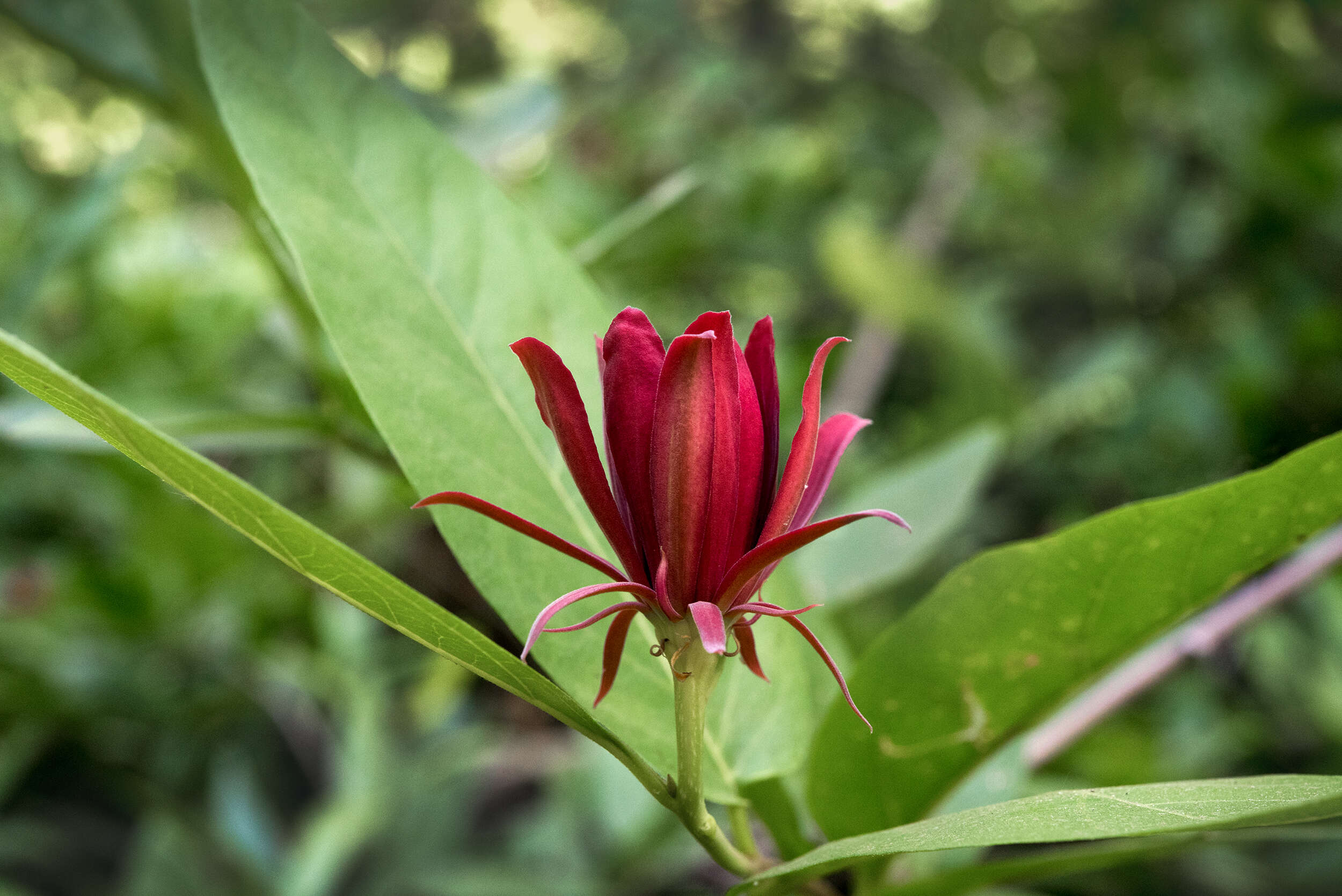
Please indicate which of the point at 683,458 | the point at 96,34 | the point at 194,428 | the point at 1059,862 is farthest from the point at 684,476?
the point at 96,34

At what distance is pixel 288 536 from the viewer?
0.29m

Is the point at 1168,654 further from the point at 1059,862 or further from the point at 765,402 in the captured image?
the point at 765,402

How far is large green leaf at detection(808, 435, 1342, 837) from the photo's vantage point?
37 centimetres

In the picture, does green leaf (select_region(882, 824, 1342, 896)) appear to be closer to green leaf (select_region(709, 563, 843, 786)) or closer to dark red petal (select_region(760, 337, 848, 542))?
green leaf (select_region(709, 563, 843, 786))

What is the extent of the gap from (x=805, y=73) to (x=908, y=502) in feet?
5.48

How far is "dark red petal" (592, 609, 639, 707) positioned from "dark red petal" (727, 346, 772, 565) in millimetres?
42

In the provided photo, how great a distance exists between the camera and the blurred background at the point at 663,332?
908mm

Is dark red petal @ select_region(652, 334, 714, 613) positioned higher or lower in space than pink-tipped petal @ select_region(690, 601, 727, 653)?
higher

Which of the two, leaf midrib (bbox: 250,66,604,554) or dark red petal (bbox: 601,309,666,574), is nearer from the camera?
dark red petal (bbox: 601,309,666,574)

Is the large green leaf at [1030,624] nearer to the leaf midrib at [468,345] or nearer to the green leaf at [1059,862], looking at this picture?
the green leaf at [1059,862]

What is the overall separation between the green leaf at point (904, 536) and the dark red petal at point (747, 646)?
1.21 ft

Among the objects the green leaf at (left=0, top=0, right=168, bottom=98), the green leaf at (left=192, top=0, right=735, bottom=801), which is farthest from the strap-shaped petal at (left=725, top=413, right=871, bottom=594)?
the green leaf at (left=0, top=0, right=168, bottom=98)

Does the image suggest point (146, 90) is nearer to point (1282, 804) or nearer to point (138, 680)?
point (138, 680)

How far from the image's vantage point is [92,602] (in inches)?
42.5
